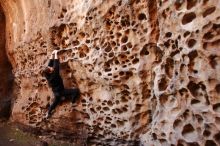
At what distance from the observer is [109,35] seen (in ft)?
17.2

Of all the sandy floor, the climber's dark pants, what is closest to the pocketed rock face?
the climber's dark pants

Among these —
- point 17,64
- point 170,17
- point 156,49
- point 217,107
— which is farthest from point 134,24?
point 17,64

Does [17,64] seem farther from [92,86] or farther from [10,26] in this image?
[92,86]

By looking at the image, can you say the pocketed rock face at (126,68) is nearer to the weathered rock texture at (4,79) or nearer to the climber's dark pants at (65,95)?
the climber's dark pants at (65,95)

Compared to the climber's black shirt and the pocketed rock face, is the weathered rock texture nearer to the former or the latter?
the pocketed rock face

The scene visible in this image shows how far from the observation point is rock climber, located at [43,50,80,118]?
19.6 feet

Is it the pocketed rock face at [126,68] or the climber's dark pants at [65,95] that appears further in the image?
the climber's dark pants at [65,95]

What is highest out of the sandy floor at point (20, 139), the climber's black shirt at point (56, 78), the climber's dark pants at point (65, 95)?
the climber's black shirt at point (56, 78)

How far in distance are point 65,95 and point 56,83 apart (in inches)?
12.0

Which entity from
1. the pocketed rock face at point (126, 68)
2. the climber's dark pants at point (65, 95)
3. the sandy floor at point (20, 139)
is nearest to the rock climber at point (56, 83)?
the climber's dark pants at point (65, 95)

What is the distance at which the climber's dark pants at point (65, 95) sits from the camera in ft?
19.4

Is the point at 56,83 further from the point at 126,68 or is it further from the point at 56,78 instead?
the point at 126,68

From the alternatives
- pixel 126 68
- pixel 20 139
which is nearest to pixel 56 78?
pixel 126 68

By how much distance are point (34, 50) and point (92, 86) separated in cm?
215
